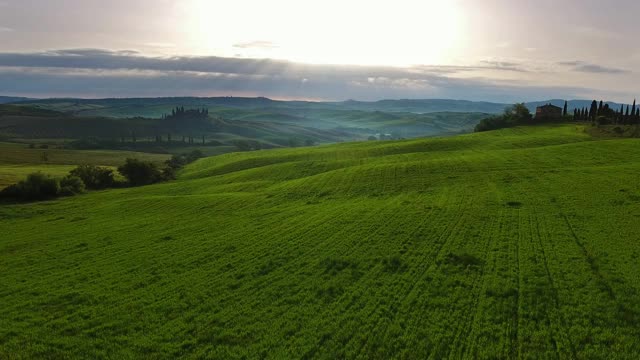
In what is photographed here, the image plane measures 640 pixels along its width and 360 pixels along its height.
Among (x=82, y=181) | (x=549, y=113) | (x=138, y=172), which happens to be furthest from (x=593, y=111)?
(x=82, y=181)

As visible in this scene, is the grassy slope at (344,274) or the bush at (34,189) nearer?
the grassy slope at (344,274)

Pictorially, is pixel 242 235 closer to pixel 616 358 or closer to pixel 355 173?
pixel 616 358

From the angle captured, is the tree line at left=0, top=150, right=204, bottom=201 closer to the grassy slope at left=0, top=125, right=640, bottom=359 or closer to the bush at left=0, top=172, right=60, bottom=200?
the bush at left=0, top=172, right=60, bottom=200

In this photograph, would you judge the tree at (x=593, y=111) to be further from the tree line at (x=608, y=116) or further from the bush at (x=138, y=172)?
the bush at (x=138, y=172)

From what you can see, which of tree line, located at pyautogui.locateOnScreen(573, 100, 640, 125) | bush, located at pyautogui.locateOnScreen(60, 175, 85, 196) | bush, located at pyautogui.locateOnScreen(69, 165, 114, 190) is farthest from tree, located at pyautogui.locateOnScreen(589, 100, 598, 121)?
bush, located at pyautogui.locateOnScreen(60, 175, 85, 196)

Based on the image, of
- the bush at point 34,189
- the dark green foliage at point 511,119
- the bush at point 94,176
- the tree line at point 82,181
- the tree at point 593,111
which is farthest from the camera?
the dark green foliage at point 511,119

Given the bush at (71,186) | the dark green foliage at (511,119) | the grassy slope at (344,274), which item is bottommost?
the bush at (71,186)

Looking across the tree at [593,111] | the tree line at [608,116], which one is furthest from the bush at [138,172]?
the tree at [593,111]

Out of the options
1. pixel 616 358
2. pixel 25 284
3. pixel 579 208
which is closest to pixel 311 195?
pixel 579 208
